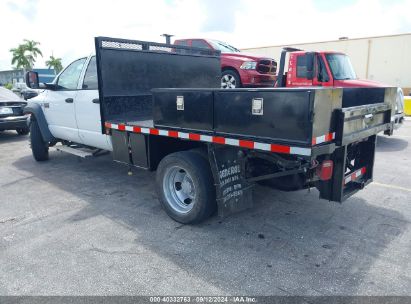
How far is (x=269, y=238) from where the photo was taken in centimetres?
377

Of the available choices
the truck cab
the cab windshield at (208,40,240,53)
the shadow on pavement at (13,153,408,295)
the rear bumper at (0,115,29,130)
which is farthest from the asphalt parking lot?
the cab windshield at (208,40,240,53)

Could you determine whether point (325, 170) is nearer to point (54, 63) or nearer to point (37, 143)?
point (37, 143)

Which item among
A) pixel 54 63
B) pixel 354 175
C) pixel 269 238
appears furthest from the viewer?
pixel 54 63

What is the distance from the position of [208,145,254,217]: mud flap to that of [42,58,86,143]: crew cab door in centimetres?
336

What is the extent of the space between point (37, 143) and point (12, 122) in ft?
11.9

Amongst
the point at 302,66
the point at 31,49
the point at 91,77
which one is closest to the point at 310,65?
the point at 302,66

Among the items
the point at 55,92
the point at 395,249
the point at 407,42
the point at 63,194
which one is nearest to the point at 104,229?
the point at 63,194

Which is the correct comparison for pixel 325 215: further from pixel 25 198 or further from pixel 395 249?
pixel 25 198

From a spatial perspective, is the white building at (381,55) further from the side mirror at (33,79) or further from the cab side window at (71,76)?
the side mirror at (33,79)

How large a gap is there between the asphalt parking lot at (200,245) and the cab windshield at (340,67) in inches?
146

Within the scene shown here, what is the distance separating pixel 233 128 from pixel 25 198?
3.57 m

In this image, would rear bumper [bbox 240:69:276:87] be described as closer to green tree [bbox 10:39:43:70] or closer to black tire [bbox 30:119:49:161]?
black tire [bbox 30:119:49:161]

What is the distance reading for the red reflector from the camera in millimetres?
3350

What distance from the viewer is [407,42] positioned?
80.2ft
